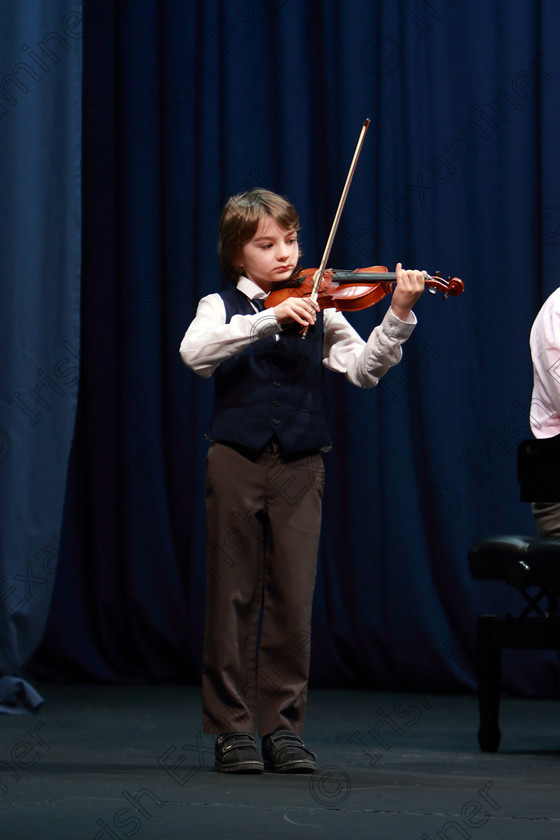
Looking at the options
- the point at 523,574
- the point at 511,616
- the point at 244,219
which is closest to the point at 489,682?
the point at 511,616

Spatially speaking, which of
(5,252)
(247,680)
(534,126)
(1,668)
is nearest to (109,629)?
(1,668)

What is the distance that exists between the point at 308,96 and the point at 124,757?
2185 millimetres

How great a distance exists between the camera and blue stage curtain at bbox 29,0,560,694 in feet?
11.5

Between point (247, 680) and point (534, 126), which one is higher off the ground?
point (534, 126)

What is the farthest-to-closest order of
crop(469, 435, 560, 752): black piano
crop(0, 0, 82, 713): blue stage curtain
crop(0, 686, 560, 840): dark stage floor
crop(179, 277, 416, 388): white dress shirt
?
crop(0, 0, 82, 713): blue stage curtain < crop(469, 435, 560, 752): black piano < crop(179, 277, 416, 388): white dress shirt < crop(0, 686, 560, 840): dark stage floor

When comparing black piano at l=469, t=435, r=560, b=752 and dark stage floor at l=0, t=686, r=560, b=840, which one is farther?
black piano at l=469, t=435, r=560, b=752

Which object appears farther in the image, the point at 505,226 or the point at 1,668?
the point at 505,226

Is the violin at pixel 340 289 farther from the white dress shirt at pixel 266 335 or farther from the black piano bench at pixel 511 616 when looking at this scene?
the black piano bench at pixel 511 616

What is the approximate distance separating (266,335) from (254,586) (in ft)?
1.52

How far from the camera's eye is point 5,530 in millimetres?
3268

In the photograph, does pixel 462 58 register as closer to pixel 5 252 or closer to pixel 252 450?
pixel 5 252

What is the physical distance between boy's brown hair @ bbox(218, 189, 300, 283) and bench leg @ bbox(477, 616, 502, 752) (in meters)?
0.91

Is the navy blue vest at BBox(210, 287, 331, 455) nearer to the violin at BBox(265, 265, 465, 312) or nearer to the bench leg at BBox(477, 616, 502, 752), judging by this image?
the violin at BBox(265, 265, 465, 312)

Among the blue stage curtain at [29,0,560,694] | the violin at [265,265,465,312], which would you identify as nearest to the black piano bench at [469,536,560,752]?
the violin at [265,265,465,312]
